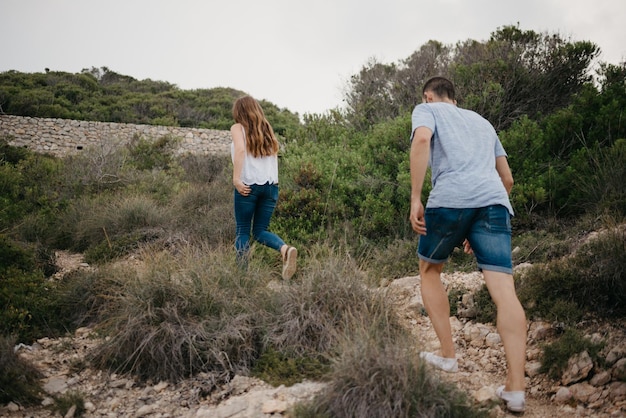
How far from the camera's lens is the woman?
4.74 meters

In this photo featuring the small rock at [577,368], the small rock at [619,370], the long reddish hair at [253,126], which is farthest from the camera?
the long reddish hair at [253,126]

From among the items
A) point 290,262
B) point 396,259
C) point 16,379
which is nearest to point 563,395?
point 290,262

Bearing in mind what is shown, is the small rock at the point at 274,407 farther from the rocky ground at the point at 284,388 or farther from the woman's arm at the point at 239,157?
the woman's arm at the point at 239,157

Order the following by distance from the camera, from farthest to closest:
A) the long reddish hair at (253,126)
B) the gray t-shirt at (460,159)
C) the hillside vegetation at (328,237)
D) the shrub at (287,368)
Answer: the long reddish hair at (253,126)
the hillside vegetation at (328,237)
the shrub at (287,368)
the gray t-shirt at (460,159)

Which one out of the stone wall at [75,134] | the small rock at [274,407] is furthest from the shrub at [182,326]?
the stone wall at [75,134]

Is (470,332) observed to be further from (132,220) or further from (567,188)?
(132,220)

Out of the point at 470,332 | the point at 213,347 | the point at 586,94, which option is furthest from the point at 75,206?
the point at 586,94

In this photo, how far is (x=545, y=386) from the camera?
124 inches

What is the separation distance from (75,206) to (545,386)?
781 cm

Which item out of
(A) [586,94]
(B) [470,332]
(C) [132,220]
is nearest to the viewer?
(B) [470,332]

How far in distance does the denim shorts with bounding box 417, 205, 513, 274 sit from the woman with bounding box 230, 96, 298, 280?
2047mm

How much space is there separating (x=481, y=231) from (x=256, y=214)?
2.69m

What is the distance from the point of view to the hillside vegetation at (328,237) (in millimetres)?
3408

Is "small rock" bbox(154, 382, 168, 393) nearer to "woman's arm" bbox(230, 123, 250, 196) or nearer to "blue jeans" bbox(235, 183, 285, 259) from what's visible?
"blue jeans" bbox(235, 183, 285, 259)
